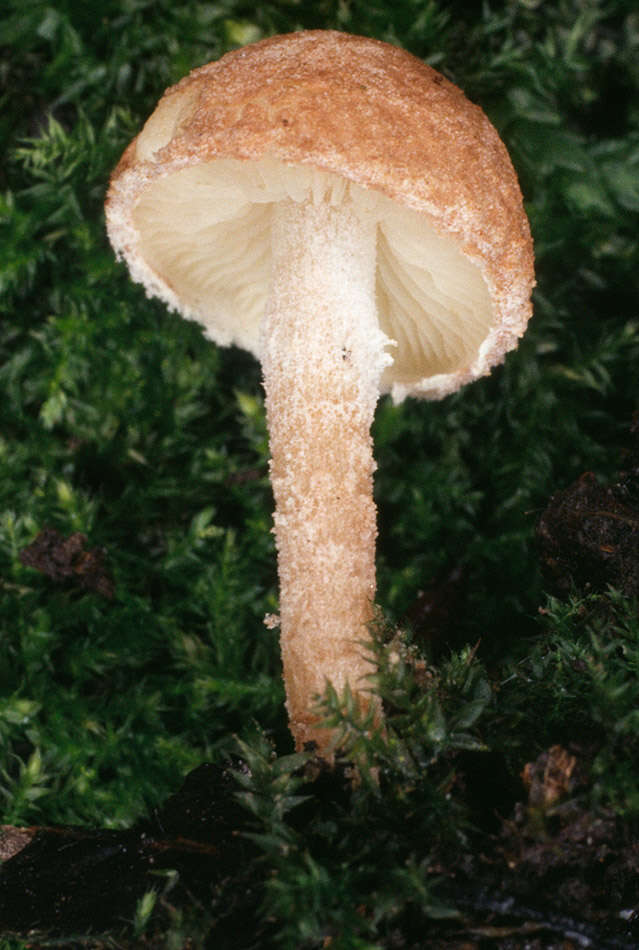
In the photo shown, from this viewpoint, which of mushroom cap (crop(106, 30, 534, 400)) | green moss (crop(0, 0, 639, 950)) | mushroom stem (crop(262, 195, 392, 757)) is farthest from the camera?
green moss (crop(0, 0, 639, 950))

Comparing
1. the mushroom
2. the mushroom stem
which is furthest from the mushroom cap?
the mushroom stem

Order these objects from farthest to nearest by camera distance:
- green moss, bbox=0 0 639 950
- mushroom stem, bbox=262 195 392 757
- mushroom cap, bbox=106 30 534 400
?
green moss, bbox=0 0 639 950 → mushroom stem, bbox=262 195 392 757 → mushroom cap, bbox=106 30 534 400

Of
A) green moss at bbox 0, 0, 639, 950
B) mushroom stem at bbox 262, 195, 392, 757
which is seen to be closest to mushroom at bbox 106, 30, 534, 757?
mushroom stem at bbox 262, 195, 392, 757

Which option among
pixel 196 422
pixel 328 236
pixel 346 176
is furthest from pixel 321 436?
pixel 196 422

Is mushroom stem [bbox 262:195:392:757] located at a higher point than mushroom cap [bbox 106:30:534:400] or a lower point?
lower

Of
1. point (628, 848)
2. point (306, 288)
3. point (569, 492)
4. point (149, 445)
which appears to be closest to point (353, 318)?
point (306, 288)

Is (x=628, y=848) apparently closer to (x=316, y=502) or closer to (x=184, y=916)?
(x=184, y=916)

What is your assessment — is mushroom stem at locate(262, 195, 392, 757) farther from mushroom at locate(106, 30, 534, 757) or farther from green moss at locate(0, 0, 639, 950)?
green moss at locate(0, 0, 639, 950)

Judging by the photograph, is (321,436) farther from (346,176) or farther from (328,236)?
(346,176)

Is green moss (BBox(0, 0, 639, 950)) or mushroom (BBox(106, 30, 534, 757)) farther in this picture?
green moss (BBox(0, 0, 639, 950))
